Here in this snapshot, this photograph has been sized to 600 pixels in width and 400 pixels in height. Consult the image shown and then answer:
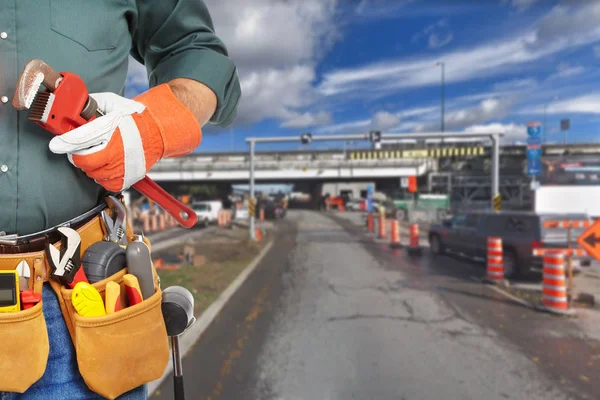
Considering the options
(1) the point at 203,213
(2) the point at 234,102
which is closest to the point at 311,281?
(2) the point at 234,102

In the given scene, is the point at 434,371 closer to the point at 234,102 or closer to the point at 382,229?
Answer: the point at 234,102

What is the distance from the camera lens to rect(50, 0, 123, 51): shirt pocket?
44.1 inches

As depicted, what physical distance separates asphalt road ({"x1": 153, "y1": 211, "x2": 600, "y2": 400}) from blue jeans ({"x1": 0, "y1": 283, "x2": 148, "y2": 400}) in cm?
291

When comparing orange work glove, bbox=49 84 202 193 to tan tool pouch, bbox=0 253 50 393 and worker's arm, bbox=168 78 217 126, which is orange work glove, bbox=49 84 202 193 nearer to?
worker's arm, bbox=168 78 217 126

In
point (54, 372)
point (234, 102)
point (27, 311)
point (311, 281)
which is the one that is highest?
point (234, 102)

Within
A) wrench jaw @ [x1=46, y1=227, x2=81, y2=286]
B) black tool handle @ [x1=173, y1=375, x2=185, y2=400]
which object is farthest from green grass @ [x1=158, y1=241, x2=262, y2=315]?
wrench jaw @ [x1=46, y1=227, x2=81, y2=286]

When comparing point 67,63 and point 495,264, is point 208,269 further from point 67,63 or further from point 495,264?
point 67,63

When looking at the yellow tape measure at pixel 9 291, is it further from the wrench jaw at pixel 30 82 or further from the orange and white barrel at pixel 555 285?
the orange and white barrel at pixel 555 285

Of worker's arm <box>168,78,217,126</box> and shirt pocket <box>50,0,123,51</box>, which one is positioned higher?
shirt pocket <box>50,0,123,51</box>

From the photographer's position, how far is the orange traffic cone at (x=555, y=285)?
6602 mm

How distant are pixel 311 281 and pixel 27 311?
8.42 m

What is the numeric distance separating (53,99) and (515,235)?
1058 cm

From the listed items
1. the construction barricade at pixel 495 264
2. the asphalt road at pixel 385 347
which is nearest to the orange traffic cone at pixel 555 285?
the asphalt road at pixel 385 347

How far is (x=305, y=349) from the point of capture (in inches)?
197
